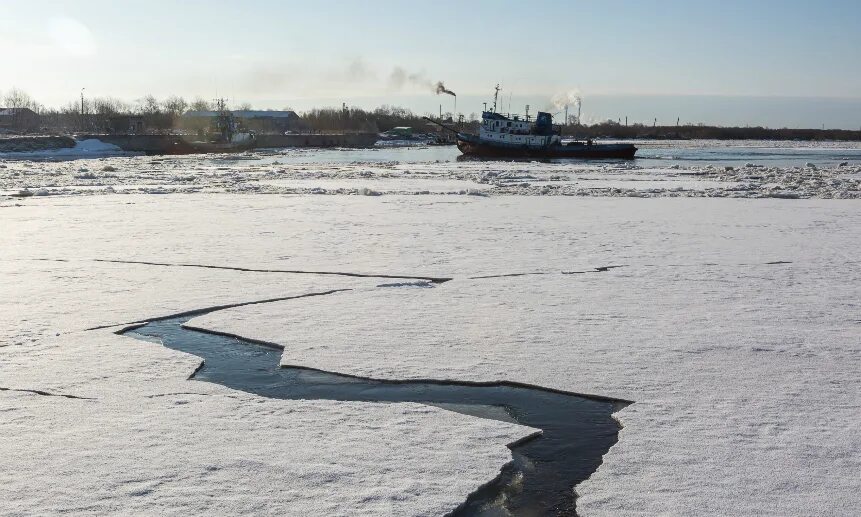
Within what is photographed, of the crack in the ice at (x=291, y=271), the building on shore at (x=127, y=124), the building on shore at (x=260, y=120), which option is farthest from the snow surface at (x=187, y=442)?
the building on shore at (x=260, y=120)

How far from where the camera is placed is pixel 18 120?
104 meters

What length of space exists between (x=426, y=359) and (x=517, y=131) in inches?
2253

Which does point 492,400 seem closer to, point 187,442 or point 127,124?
point 187,442

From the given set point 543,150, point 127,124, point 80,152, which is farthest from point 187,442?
point 127,124

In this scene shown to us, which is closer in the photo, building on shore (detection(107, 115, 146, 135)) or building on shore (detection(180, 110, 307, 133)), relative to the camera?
building on shore (detection(107, 115, 146, 135))

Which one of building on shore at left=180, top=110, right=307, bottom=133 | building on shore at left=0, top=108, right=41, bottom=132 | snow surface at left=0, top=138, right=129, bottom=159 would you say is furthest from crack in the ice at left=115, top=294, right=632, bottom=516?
building on shore at left=0, top=108, right=41, bottom=132

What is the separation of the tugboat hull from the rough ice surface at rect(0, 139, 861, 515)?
46.8 meters

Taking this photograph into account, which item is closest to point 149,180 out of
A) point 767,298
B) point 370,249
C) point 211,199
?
point 211,199

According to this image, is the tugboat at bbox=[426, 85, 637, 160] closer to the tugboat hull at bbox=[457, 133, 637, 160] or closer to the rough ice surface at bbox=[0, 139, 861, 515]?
the tugboat hull at bbox=[457, 133, 637, 160]

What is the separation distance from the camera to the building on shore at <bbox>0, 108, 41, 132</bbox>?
101m

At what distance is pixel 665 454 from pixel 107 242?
9.27m

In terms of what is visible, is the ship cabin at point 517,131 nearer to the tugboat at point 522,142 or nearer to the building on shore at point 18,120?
the tugboat at point 522,142

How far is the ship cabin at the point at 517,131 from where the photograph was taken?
6088cm

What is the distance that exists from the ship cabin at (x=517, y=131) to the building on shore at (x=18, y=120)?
65.4 metres
